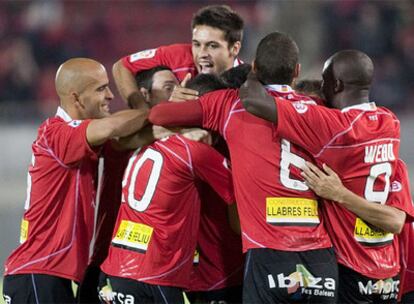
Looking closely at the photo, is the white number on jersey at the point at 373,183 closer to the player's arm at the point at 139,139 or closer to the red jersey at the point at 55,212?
the player's arm at the point at 139,139

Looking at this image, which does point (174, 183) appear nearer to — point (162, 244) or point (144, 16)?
point (162, 244)

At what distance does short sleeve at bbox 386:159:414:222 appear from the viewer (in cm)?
514

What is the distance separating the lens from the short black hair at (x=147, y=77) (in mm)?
5906

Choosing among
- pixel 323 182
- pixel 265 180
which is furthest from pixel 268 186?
pixel 323 182

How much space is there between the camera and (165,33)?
52.1ft

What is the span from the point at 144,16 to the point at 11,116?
4.39 m

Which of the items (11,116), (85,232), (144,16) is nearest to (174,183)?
(85,232)

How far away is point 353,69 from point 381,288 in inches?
48.5

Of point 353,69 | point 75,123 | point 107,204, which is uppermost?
point 353,69

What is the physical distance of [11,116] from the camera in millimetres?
12422

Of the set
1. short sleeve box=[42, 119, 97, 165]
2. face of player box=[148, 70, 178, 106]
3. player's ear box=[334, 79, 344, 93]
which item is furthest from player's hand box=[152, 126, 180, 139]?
player's ear box=[334, 79, 344, 93]

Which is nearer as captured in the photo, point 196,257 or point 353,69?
point 353,69

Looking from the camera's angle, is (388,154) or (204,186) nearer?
(388,154)

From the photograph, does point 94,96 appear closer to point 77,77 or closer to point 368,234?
point 77,77
